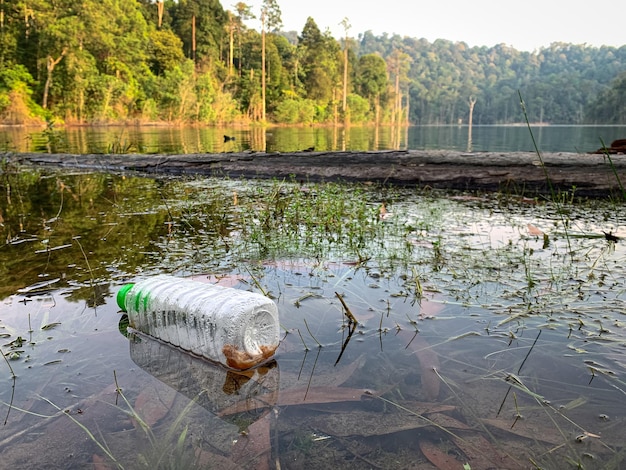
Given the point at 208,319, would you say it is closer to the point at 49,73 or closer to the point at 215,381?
the point at 215,381

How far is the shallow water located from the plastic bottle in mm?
67

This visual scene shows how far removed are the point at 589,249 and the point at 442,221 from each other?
4.31 ft

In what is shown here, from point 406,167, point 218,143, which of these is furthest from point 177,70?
point 406,167

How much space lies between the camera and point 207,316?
1.70 m

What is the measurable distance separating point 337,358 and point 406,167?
5.46 meters

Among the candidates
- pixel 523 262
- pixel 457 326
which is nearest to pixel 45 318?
pixel 457 326

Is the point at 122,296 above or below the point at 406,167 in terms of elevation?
below

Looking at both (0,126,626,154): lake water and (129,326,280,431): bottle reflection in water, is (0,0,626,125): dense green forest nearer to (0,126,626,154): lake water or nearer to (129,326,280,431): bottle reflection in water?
(0,126,626,154): lake water

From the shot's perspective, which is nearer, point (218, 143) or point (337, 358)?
point (337, 358)

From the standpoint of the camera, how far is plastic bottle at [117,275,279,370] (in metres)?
1.63

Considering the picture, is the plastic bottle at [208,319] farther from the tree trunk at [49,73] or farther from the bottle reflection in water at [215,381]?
the tree trunk at [49,73]

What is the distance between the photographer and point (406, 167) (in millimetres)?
6762

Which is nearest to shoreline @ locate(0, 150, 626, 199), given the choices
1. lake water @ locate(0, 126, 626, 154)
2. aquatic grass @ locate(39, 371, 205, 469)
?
lake water @ locate(0, 126, 626, 154)

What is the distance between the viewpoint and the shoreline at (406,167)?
18.8ft
